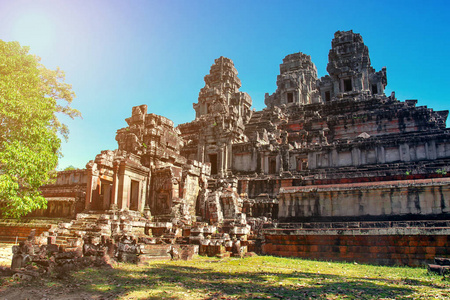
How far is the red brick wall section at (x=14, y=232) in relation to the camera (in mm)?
20188

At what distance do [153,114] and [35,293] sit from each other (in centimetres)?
1681

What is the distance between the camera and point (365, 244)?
15547 millimetres

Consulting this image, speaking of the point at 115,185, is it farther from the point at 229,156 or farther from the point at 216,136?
the point at 216,136

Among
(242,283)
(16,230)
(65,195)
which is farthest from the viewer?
(65,195)

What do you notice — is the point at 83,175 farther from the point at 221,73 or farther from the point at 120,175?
the point at 221,73

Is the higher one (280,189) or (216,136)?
(216,136)

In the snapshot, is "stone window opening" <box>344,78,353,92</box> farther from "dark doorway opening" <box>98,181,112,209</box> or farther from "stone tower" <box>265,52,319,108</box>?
"dark doorway opening" <box>98,181,112,209</box>

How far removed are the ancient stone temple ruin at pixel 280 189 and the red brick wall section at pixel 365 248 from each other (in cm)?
4

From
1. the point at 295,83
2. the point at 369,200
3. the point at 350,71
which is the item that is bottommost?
the point at 369,200

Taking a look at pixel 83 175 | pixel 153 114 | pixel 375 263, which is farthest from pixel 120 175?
pixel 375 263

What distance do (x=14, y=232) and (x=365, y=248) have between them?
19350mm

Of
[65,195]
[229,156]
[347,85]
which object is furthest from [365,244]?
[347,85]

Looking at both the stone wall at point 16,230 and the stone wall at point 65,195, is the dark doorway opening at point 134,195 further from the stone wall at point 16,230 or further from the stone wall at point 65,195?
the stone wall at point 16,230

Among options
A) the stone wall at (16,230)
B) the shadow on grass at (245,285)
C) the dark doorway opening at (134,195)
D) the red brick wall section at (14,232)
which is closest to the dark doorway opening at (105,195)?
the dark doorway opening at (134,195)
